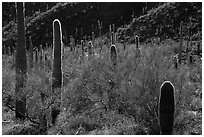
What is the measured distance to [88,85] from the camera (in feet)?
65.4

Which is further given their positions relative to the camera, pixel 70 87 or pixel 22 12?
pixel 70 87

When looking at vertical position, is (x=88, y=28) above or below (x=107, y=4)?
below

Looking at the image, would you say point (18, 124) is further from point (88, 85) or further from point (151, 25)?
point (151, 25)

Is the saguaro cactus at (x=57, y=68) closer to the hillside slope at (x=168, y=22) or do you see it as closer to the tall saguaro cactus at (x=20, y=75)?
the tall saguaro cactus at (x=20, y=75)

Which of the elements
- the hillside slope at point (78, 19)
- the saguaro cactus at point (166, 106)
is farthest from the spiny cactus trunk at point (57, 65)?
the hillside slope at point (78, 19)

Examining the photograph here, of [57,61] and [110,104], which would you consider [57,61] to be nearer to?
[57,61]

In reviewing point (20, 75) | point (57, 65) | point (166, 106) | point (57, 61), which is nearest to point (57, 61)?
point (57, 61)

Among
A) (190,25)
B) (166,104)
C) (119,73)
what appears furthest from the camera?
(190,25)

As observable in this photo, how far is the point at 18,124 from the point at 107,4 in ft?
170

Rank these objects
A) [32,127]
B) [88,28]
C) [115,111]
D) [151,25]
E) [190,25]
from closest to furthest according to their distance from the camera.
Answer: [32,127] → [115,111] → [190,25] → [151,25] → [88,28]

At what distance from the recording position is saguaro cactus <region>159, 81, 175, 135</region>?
34.2ft

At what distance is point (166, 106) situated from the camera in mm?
10547

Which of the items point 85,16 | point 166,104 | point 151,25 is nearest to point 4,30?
point 85,16

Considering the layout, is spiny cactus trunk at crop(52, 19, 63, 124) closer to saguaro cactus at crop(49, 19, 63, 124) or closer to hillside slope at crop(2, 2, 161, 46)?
saguaro cactus at crop(49, 19, 63, 124)
